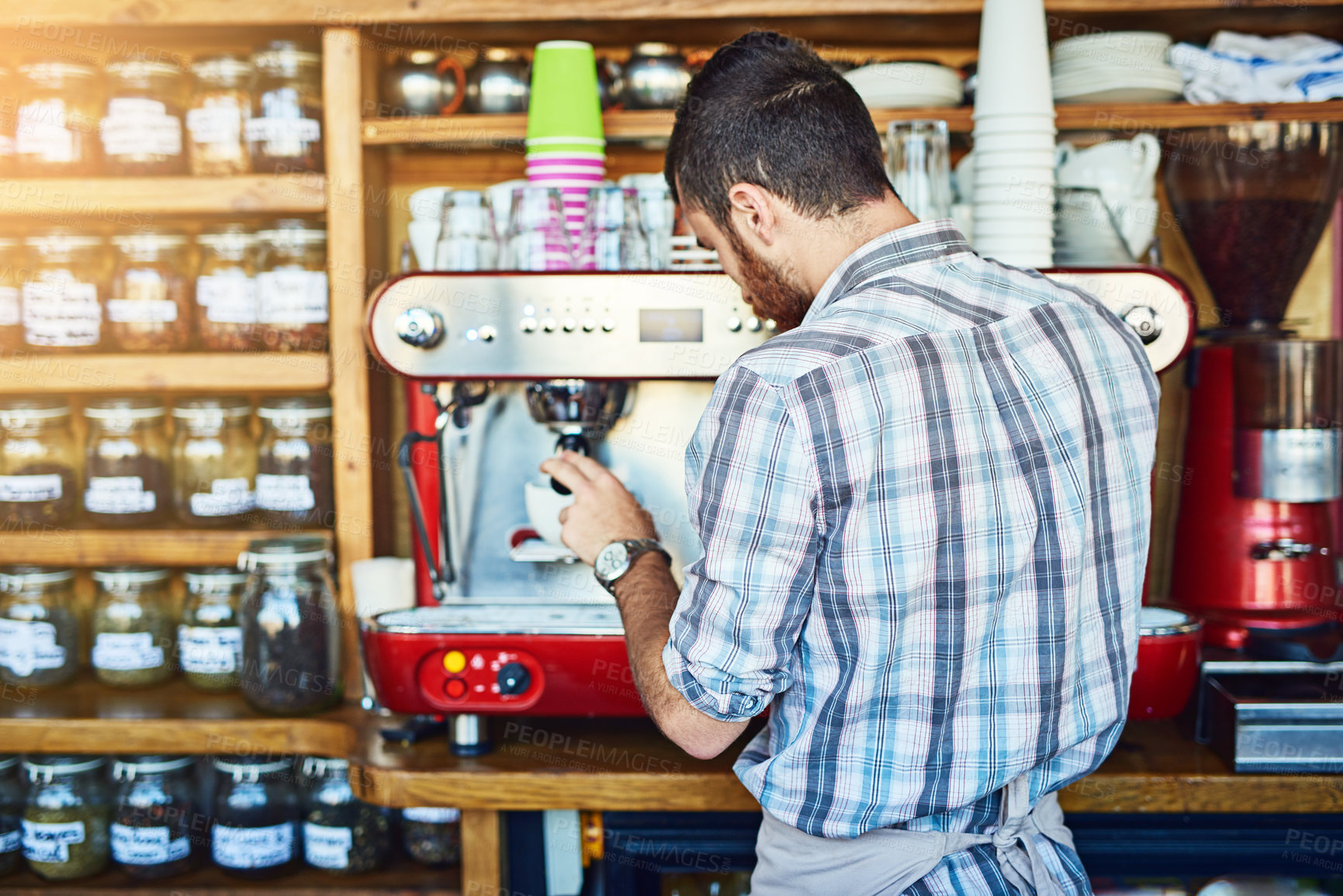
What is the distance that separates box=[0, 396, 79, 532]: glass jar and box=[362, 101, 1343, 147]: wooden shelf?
2.06ft

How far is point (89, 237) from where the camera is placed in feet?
5.08

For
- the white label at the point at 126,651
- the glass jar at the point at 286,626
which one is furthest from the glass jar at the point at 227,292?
the white label at the point at 126,651

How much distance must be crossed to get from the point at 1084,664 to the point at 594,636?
0.53 m

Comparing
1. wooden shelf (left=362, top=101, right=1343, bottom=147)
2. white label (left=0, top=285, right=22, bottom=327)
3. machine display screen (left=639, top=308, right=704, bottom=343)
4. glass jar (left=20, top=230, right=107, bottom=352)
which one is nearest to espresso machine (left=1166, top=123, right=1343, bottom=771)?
wooden shelf (left=362, top=101, right=1343, bottom=147)

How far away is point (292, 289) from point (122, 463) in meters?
0.35

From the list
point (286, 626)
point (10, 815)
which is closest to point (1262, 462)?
point (286, 626)

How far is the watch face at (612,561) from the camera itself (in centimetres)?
103

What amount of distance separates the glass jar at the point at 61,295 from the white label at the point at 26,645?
39cm

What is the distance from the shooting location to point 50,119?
1.51 m

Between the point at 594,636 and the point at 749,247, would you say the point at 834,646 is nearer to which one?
the point at 749,247

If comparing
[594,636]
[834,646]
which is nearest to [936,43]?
[594,636]

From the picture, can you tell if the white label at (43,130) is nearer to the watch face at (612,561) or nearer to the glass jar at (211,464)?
the glass jar at (211,464)

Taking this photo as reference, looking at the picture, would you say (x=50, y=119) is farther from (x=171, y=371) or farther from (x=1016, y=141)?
(x=1016, y=141)

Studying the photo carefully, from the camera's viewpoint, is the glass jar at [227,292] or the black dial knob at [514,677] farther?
the glass jar at [227,292]
